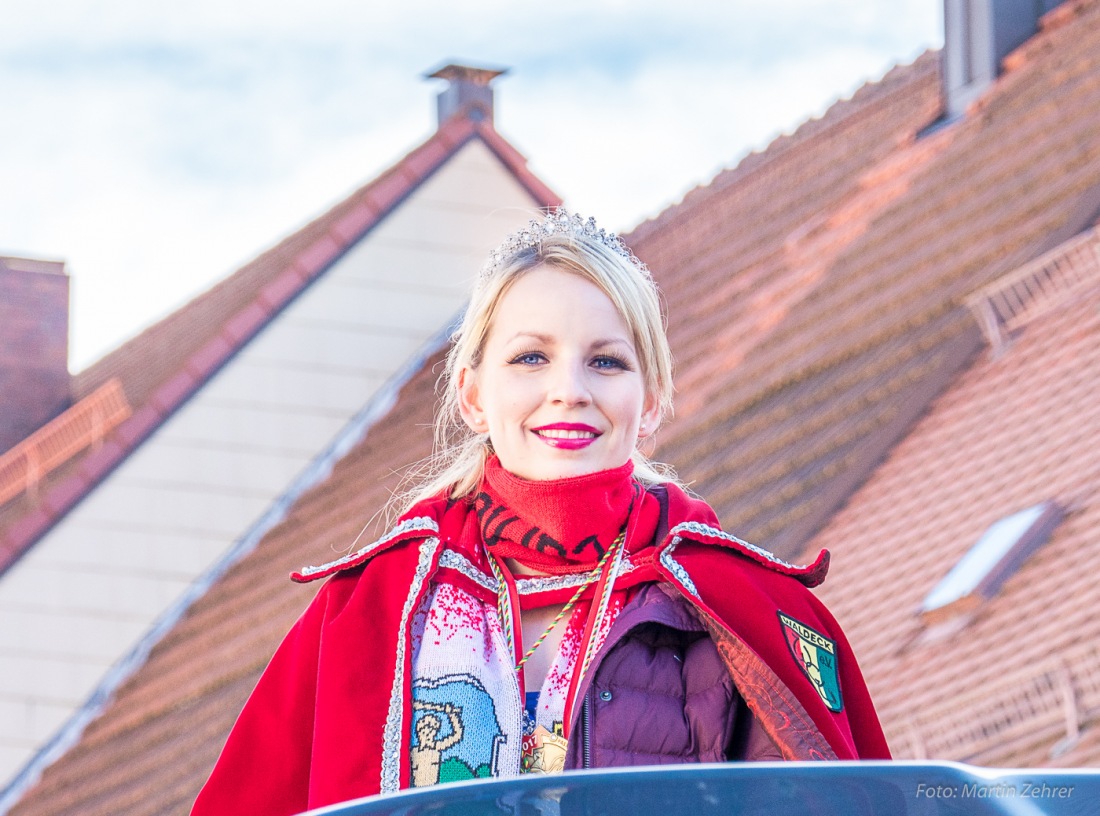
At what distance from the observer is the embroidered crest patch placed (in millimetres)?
2742

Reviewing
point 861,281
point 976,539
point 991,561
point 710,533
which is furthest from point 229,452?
point 710,533

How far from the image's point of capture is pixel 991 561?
5.80 m

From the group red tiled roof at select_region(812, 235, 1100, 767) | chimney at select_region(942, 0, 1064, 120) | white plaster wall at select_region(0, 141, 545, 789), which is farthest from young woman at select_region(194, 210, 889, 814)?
white plaster wall at select_region(0, 141, 545, 789)

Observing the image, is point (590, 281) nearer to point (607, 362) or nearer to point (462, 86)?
point (607, 362)

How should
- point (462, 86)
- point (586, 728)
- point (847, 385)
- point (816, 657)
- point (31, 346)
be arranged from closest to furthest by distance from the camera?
point (586, 728)
point (816, 657)
point (847, 385)
point (31, 346)
point (462, 86)

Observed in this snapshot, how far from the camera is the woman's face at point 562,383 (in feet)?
9.49

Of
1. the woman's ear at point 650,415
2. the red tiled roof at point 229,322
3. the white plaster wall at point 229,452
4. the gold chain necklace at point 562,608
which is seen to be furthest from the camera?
the red tiled roof at point 229,322

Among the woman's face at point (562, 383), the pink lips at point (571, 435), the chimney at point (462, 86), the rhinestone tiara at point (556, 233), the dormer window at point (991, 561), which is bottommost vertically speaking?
the pink lips at point (571, 435)

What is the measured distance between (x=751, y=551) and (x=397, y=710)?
558 mm

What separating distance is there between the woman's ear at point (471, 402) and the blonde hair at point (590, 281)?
0.01 meters

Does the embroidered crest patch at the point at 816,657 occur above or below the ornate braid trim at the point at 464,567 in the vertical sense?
below

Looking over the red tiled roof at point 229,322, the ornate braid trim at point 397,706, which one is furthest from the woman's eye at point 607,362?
the red tiled roof at point 229,322

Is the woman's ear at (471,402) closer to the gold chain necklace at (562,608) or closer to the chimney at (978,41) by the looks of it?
the gold chain necklace at (562,608)

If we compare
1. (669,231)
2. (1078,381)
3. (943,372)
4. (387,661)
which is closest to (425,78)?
(669,231)
